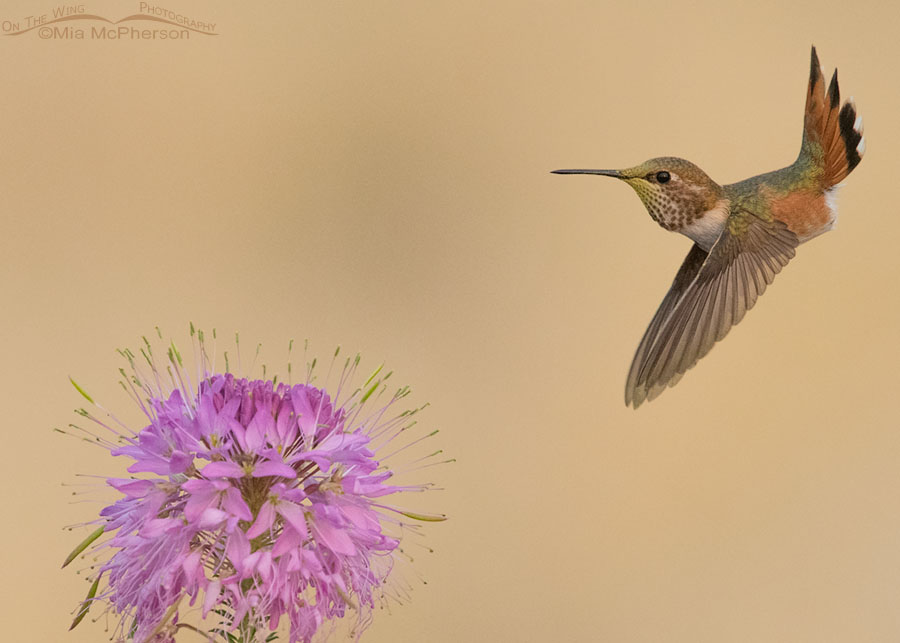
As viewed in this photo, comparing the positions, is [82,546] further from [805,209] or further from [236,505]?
[805,209]

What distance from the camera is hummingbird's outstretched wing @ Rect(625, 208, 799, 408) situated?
1.31m

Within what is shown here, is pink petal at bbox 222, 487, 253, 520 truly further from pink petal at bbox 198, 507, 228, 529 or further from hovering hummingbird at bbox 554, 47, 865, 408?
hovering hummingbird at bbox 554, 47, 865, 408

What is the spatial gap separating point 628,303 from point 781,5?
0.75 m

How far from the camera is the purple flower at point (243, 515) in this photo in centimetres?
79

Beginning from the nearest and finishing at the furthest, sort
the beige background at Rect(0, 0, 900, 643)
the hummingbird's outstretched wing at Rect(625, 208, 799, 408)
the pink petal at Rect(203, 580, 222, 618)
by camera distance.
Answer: the pink petal at Rect(203, 580, 222, 618) < the hummingbird's outstretched wing at Rect(625, 208, 799, 408) < the beige background at Rect(0, 0, 900, 643)

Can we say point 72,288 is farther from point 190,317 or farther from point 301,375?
point 301,375

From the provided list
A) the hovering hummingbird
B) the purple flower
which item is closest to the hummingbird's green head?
the hovering hummingbird

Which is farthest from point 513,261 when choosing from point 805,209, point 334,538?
point 334,538

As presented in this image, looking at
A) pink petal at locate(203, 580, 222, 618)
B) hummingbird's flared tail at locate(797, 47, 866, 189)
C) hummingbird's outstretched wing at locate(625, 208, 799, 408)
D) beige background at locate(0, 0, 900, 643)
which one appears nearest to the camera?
pink petal at locate(203, 580, 222, 618)

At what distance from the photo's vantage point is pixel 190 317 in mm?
2117

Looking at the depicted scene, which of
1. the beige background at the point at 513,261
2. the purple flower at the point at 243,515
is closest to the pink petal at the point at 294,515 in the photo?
the purple flower at the point at 243,515

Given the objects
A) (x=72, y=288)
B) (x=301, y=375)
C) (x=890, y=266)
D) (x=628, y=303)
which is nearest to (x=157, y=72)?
(x=72, y=288)

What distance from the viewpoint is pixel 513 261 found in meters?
2.25

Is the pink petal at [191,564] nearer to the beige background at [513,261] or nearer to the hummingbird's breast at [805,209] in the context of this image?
the hummingbird's breast at [805,209]
